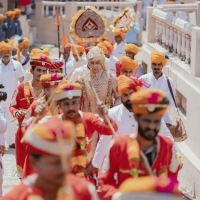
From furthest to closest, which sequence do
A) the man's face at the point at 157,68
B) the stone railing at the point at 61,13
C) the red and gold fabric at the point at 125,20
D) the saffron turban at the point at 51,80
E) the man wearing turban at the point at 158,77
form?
the stone railing at the point at 61,13 < the red and gold fabric at the point at 125,20 < the man's face at the point at 157,68 < the man wearing turban at the point at 158,77 < the saffron turban at the point at 51,80

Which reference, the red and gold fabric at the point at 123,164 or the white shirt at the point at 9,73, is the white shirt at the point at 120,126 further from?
the white shirt at the point at 9,73

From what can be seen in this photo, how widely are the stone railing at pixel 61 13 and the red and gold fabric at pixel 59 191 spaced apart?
21.1 m

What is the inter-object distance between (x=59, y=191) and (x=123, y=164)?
1224mm

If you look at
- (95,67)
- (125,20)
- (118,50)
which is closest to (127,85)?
(95,67)

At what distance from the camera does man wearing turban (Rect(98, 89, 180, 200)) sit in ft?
19.4

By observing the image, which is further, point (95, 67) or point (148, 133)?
point (95, 67)

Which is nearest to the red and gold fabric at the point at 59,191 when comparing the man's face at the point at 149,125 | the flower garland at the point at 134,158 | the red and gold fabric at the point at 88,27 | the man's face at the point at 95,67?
the flower garland at the point at 134,158

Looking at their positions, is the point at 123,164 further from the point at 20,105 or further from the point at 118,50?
the point at 118,50

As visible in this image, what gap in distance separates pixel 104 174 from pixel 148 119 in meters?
0.59

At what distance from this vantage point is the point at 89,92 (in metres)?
10.3

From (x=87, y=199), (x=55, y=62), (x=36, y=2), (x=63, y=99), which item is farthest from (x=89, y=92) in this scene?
(x=36, y=2)

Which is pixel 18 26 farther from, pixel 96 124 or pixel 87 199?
pixel 87 199

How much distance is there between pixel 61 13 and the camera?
27109mm

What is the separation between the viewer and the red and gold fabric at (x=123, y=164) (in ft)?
19.9
